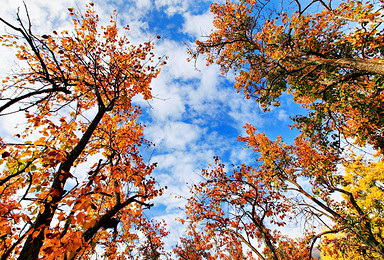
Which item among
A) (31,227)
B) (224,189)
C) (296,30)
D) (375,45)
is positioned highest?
(296,30)

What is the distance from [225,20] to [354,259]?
22.0m

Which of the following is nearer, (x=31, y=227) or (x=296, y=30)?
(x=31, y=227)

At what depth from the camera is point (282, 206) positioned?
9.20 metres

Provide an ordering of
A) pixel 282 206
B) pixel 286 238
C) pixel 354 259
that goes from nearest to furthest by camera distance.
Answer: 1. pixel 282 206
2. pixel 354 259
3. pixel 286 238

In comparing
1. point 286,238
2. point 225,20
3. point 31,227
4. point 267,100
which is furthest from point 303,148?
point 286,238

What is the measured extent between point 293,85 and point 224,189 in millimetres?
6072

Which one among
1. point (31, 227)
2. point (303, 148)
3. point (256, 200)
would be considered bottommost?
point (31, 227)

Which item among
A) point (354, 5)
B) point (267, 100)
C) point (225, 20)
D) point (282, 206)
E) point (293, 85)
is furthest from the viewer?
point (225, 20)

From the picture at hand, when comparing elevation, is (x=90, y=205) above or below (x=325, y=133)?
below

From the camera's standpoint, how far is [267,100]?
322 inches

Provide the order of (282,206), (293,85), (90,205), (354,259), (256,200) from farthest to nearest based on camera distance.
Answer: (354,259) < (282,206) < (293,85) < (256,200) < (90,205)

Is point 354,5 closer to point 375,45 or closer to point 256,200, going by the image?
point 375,45

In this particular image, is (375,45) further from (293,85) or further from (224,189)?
(224,189)

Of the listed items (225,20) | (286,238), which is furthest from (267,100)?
(286,238)
